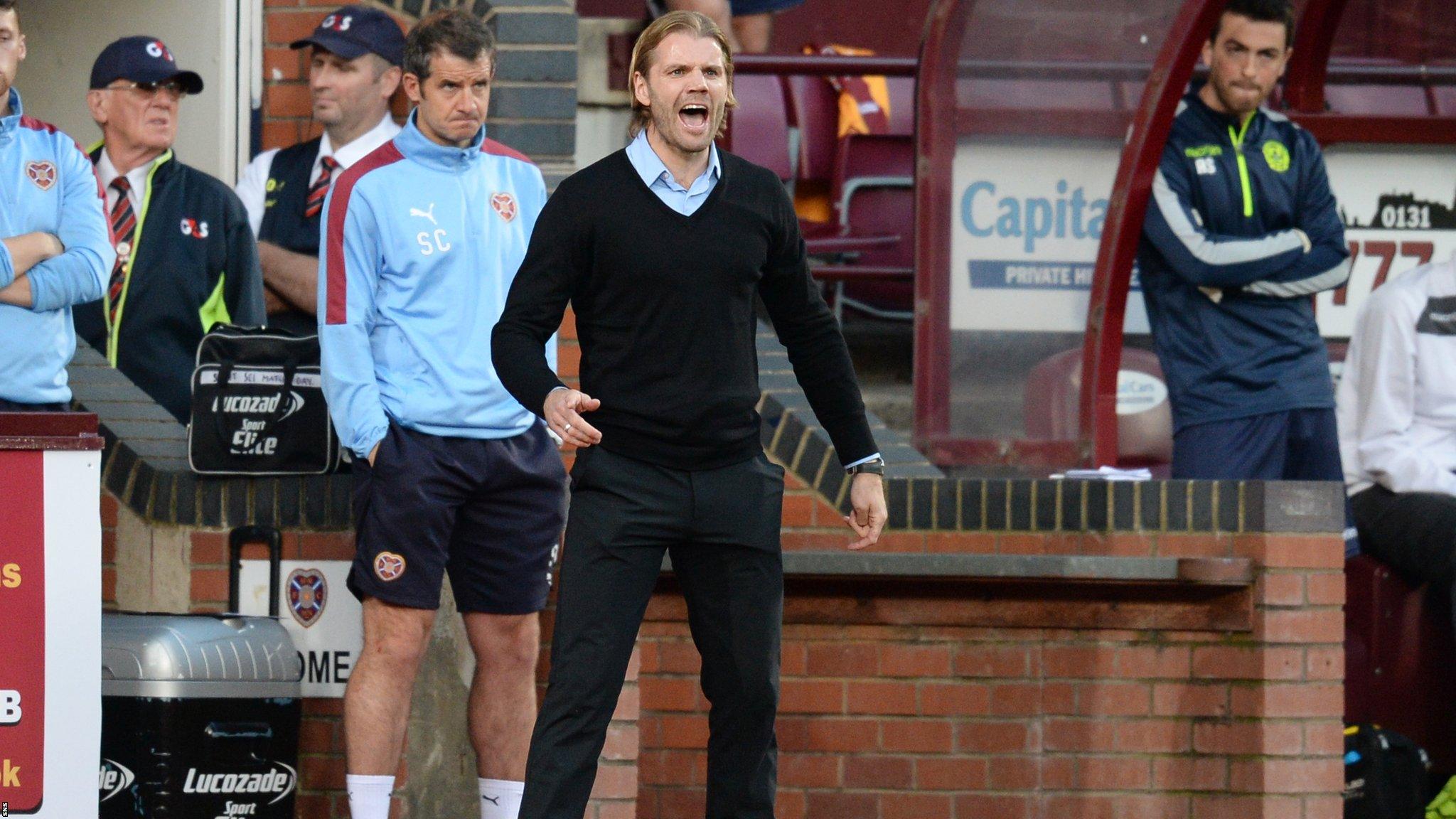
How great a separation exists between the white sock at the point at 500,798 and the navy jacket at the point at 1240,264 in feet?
8.34

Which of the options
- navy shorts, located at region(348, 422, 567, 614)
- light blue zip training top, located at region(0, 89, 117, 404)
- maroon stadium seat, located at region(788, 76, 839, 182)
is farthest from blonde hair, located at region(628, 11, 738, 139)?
maroon stadium seat, located at region(788, 76, 839, 182)

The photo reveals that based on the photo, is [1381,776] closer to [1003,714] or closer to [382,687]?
[1003,714]

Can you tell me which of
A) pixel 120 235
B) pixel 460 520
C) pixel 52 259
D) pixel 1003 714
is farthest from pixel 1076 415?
pixel 52 259

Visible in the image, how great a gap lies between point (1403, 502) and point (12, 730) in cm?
446

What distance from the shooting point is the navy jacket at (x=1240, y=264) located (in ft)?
22.5

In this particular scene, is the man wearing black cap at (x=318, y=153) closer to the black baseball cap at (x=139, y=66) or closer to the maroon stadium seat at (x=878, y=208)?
the black baseball cap at (x=139, y=66)

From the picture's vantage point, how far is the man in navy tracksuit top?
6852 mm

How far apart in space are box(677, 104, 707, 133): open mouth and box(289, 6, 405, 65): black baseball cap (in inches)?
83.5

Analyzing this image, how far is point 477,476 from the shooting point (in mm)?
5535

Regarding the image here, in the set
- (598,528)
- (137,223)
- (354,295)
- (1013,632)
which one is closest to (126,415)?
(137,223)

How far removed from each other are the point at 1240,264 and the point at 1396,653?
151cm

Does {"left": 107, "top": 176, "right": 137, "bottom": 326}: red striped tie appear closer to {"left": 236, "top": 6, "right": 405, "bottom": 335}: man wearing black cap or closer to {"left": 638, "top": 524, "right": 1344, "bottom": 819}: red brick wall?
{"left": 236, "top": 6, "right": 405, "bottom": 335}: man wearing black cap

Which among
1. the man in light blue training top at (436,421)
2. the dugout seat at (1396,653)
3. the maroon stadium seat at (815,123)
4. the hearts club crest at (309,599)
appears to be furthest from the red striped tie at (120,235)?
the dugout seat at (1396,653)

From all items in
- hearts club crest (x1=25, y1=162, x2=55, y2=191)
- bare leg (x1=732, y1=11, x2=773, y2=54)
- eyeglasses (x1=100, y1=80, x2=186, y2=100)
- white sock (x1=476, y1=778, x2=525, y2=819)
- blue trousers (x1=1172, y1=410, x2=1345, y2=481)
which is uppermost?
bare leg (x1=732, y1=11, x2=773, y2=54)
